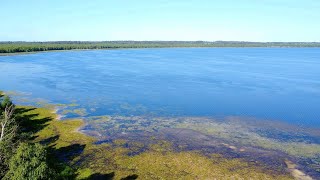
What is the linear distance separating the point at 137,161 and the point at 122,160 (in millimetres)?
1510

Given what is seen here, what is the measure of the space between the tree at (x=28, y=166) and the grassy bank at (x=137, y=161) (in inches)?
244

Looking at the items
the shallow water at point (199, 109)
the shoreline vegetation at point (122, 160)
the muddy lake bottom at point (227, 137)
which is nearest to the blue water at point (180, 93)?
the shallow water at point (199, 109)

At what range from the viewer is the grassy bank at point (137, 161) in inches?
1062

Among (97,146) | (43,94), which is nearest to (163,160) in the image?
(97,146)

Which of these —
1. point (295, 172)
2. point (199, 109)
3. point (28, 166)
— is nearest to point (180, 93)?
point (199, 109)

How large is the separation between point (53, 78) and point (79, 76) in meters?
8.04

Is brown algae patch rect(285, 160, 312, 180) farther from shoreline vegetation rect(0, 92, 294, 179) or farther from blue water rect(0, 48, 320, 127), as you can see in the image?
blue water rect(0, 48, 320, 127)

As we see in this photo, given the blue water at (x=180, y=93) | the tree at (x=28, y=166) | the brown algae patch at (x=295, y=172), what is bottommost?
the brown algae patch at (x=295, y=172)

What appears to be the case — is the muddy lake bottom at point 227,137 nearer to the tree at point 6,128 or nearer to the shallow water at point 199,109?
the shallow water at point 199,109

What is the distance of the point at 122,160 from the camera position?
29719 millimetres

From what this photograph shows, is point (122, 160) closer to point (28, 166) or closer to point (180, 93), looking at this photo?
point (28, 166)

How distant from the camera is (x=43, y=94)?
62812mm

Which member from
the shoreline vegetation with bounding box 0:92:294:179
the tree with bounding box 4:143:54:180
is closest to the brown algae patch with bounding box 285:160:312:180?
the shoreline vegetation with bounding box 0:92:294:179

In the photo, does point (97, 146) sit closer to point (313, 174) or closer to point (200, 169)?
point (200, 169)
